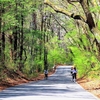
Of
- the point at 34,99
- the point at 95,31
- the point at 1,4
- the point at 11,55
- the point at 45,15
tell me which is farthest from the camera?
the point at 45,15

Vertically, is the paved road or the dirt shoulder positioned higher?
the paved road

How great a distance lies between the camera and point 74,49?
148 feet

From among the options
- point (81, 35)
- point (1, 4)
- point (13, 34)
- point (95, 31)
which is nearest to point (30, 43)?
point (13, 34)

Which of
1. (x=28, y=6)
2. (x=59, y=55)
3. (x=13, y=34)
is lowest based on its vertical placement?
(x=59, y=55)

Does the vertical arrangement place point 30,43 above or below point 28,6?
below

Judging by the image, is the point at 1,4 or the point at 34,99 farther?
the point at 1,4

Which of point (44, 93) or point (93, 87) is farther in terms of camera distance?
point (93, 87)

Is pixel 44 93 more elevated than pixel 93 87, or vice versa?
pixel 44 93

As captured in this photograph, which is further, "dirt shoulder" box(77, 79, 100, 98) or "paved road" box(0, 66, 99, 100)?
"dirt shoulder" box(77, 79, 100, 98)

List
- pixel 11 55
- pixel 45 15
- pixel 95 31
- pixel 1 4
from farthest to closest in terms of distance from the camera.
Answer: pixel 45 15
pixel 11 55
pixel 1 4
pixel 95 31

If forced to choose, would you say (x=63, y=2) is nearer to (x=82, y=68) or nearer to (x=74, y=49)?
(x=74, y=49)

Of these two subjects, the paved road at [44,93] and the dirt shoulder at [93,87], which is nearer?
the paved road at [44,93]

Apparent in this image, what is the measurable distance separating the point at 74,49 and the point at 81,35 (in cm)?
241

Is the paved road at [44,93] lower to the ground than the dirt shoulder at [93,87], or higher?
higher
